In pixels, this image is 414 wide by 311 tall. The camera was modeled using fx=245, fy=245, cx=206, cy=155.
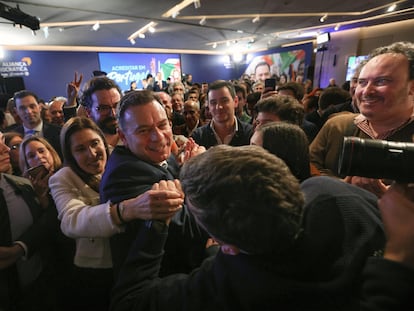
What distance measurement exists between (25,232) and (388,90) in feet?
6.84

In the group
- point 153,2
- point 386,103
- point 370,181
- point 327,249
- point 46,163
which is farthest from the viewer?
point 153,2

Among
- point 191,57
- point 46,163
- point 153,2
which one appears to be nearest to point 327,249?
point 46,163

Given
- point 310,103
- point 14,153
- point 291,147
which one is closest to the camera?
point 291,147

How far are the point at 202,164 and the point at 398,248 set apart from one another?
0.46 metres

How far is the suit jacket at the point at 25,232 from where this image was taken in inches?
51.0

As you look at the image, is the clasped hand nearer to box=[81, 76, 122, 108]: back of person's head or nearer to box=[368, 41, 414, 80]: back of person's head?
box=[81, 76, 122, 108]: back of person's head

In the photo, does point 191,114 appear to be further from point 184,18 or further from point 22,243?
point 184,18

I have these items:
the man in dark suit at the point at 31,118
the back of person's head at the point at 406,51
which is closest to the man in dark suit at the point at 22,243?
the man in dark suit at the point at 31,118

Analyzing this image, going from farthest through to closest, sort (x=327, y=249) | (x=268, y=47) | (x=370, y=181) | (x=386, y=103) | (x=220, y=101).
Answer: (x=268, y=47) → (x=220, y=101) → (x=386, y=103) → (x=370, y=181) → (x=327, y=249)

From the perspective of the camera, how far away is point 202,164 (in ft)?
1.94

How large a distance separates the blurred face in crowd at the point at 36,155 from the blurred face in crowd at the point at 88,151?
50 cm

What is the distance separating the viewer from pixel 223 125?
224 cm

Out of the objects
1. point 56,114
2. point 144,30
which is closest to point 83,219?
point 56,114

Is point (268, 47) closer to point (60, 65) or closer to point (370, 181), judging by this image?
point (60, 65)
